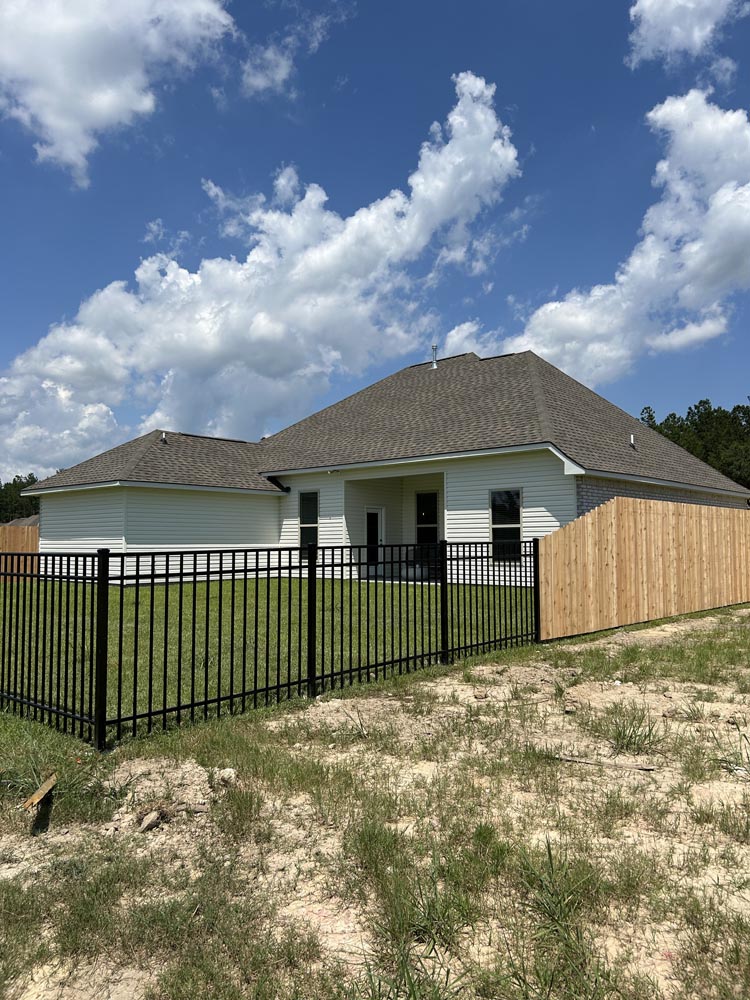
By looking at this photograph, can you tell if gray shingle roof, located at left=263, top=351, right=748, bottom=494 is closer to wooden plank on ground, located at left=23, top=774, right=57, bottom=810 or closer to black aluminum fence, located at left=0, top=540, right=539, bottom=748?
black aluminum fence, located at left=0, top=540, right=539, bottom=748

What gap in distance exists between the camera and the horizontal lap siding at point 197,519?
19.1m

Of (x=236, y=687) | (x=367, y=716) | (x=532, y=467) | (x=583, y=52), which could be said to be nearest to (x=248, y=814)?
(x=367, y=716)

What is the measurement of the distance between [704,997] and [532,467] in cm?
→ 1471

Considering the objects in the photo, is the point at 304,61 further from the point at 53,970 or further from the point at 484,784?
the point at 53,970

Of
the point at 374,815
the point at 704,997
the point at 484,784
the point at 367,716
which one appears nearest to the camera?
the point at 704,997

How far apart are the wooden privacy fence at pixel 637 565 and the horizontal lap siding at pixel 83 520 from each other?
13.7 m

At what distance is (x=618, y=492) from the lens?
16984 mm

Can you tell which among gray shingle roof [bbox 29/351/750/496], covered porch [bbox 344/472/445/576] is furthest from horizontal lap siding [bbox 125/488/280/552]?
covered porch [bbox 344/472/445/576]

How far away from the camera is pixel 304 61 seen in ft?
41.4

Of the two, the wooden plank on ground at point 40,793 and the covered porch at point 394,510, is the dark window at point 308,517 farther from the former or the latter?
→ the wooden plank on ground at point 40,793

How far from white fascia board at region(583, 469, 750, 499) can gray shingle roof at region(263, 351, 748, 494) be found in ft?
0.42

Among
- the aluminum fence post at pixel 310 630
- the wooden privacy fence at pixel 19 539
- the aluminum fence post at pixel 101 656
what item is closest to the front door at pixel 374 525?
the wooden privacy fence at pixel 19 539

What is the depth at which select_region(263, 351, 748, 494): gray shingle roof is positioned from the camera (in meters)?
17.2

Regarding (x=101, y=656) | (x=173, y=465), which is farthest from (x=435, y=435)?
(x=101, y=656)
